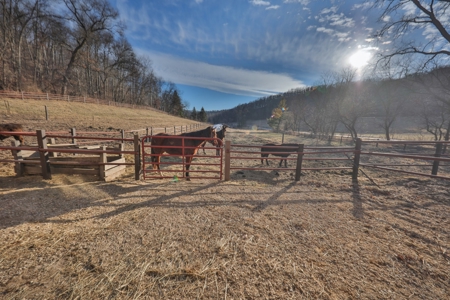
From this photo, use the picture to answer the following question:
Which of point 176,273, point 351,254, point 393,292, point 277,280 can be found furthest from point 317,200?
point 176,273

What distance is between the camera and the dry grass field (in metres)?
1.75

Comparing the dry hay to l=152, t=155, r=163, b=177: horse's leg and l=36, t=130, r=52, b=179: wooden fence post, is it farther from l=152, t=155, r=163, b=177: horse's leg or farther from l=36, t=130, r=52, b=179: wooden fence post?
l=152, t=155, r=163, b=177: horse's leg

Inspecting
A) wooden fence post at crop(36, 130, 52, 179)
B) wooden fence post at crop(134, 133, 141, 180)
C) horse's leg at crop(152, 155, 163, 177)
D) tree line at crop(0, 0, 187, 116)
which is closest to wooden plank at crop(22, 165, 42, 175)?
wooden fence post at crop(36, 130, 52, 179)

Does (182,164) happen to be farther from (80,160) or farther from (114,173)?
(80,160)

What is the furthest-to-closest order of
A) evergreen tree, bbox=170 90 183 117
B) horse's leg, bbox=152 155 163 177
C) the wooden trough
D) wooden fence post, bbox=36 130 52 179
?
1. evergreen tree, bbox=170 90 183 117
2. horse's leg, bbox=152 155 163 177
3. the wooden trough
4. wooden fence post, bbox=36 130 52 179

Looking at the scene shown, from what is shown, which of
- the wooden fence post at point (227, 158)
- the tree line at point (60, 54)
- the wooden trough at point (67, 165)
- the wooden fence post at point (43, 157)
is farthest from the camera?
the tree line at point (60, 54)

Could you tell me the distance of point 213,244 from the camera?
A: 92.7 inches

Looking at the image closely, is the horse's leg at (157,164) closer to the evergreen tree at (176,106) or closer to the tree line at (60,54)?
the tree line at (60,54)

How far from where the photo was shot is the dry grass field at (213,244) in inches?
68.7

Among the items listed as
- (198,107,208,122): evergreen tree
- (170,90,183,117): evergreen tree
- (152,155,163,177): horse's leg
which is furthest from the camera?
(198,107,208,122): evergreen tree

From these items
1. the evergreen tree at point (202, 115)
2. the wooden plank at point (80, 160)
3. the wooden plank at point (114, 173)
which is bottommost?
the wooden plank at point (114, 173)

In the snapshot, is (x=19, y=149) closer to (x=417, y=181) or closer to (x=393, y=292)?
(x=393, y=292)

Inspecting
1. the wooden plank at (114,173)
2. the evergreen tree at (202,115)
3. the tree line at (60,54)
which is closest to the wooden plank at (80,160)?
the wooden plank at (114,173)

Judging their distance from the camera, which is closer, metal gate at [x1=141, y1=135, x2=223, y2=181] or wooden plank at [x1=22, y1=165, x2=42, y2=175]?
wooden plank at [x1=22, y1=165, x2=42, y2=175]
